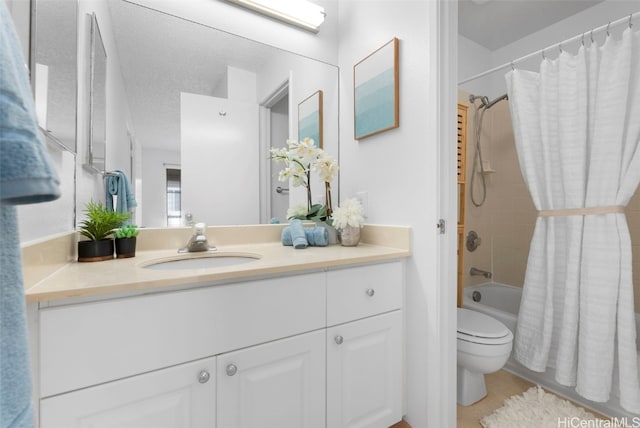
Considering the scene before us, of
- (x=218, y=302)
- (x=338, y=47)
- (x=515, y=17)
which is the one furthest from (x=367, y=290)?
(x=515, y=17)

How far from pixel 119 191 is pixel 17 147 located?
39.5 inches

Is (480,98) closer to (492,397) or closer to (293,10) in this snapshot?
(293,10)

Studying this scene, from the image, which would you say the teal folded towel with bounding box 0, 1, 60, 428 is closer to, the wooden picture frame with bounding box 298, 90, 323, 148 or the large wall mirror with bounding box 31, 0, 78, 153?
the large wall mirror with bounding box 31, 0, 78, 153

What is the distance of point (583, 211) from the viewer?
1.34m

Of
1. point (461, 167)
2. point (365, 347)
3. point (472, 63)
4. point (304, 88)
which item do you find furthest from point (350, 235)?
point (472, 63)

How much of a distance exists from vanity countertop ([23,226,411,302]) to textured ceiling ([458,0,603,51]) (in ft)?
6.15

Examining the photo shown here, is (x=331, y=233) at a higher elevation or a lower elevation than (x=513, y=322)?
higher

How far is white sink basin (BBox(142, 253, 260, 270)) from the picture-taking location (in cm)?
110

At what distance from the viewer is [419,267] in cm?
117

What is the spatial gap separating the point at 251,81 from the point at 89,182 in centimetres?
87

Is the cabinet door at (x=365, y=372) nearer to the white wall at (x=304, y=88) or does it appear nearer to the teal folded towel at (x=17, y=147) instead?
the white wall at (x=304, y=88)

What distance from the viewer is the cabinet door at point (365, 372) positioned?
1.00 metres

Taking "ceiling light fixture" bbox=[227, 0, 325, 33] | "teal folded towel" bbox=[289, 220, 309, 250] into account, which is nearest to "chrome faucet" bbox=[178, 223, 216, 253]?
"teal folded towel" bbox=[289, 220, 309, 250]

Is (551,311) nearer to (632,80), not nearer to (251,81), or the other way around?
(632,80)
